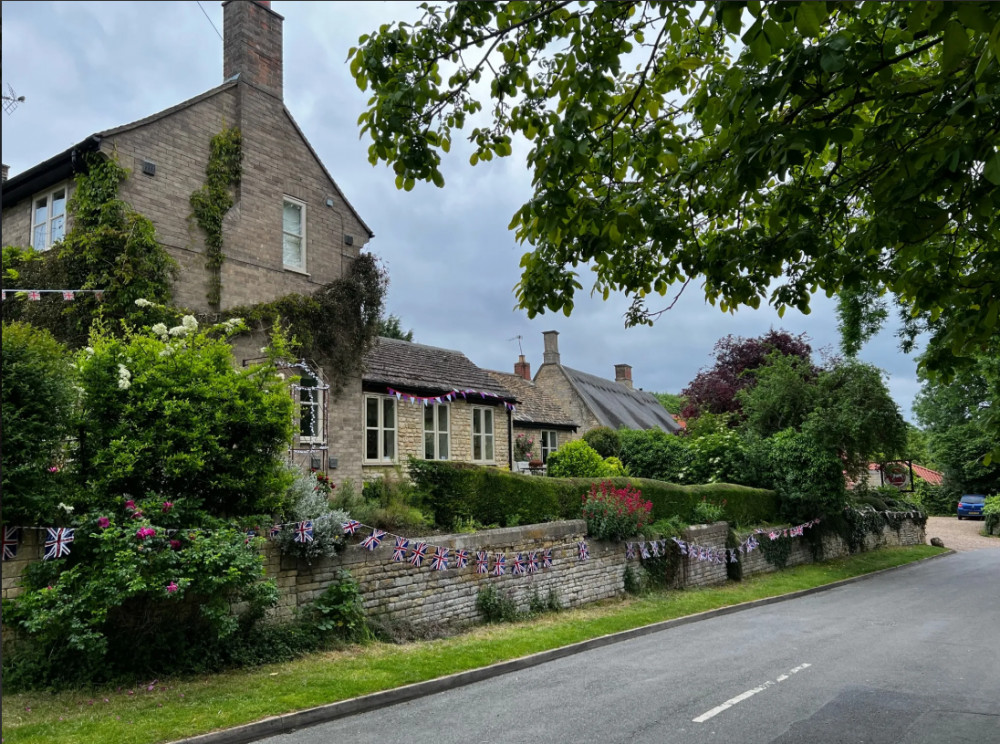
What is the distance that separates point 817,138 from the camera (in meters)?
4.76

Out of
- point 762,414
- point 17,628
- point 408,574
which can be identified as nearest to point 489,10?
point 17,628

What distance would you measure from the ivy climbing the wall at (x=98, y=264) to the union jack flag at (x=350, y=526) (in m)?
5.83

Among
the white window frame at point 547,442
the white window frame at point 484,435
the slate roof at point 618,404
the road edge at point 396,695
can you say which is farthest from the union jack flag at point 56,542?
the slate roof at point 618,404

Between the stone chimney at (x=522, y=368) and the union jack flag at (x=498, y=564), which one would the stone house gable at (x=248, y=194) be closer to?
the union jack flag at (x=498, y=564)

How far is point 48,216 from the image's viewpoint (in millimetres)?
15383

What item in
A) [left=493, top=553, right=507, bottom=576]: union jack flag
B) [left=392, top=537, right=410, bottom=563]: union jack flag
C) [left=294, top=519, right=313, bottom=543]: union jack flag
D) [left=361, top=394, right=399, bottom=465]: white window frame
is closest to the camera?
[left=294, top=519, right=313, bottom=543]: union jack flag

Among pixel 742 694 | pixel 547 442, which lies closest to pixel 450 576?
pixel 742 694

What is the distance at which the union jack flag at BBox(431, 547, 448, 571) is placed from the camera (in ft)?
42.0

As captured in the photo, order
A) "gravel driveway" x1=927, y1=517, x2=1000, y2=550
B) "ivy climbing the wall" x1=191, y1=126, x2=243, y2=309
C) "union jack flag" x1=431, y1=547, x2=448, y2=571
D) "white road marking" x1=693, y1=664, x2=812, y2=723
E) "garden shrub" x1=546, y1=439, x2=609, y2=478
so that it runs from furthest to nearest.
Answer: "gravel driveway" x1=927, y1=517, x2=1000, y2=550, "garden shrub" x1=546, y1=439, x2=609, y2=478, "ivy climbing the wall" x1=191, y1=126, x2=243, y2=309, "union jack flag" x1=431, y1=547, x2=448, y2=571, "white road marking" x1=693, y1=664, x2=812, y2=723

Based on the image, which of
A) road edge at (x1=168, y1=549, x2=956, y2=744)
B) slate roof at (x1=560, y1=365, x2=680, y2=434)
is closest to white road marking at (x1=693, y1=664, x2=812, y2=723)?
road edge at (x1=168, y1=549, x2=956, y2=744)

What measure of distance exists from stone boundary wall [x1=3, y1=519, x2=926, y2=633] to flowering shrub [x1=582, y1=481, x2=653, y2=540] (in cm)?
28

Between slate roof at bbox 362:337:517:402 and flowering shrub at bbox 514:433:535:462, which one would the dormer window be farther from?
flowering shrub at bbox 514:433:535:462

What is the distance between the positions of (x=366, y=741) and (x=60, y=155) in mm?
12713

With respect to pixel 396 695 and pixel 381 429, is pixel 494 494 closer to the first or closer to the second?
pixel 381 429
